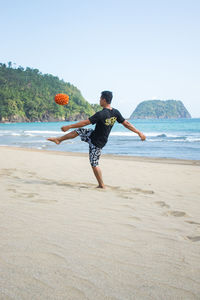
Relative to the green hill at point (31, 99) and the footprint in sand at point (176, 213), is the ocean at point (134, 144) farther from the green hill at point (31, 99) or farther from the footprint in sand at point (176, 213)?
the green hill at point (31, 99)

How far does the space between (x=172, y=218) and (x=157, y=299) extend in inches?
74.4

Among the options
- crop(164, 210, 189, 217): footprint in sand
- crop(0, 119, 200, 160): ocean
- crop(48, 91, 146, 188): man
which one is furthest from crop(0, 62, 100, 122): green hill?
crop(164, 210, 189, 217): footprint in sand

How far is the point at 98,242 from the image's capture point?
8.82 ft

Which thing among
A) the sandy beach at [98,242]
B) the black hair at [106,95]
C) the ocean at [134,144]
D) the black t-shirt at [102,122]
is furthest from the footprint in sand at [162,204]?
the ocean at [134,144]

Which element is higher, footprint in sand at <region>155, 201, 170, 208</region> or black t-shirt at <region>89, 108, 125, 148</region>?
black t-shirt at <region>89, 108, 125, 148</region>

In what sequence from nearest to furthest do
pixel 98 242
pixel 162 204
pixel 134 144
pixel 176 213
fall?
pixel 98 242, pixel 176 213, pixel 162 204, pixel 134 144

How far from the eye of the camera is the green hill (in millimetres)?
115688

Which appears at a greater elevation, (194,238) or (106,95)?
(106,95)

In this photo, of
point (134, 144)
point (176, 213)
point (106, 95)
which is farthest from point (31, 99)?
point (176, 213)

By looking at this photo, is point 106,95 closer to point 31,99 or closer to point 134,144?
point 134,144

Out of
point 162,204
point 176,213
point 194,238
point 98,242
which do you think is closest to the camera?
point 98,242

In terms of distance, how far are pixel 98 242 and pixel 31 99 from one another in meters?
131

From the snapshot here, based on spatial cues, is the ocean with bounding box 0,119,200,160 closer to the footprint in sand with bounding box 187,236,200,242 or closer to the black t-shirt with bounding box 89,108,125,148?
the black t-shirt with bounding box 89,108,125,148

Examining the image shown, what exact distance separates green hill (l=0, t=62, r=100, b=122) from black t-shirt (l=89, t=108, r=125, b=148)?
112m
